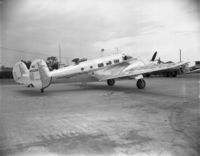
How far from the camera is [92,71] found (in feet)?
48.2

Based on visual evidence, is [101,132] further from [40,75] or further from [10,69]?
[40,75]

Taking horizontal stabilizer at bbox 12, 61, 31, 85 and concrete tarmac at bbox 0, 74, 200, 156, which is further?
horizontal stabilizer at bbox 12, 61, 31, 85

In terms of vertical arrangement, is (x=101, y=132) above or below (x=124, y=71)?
below

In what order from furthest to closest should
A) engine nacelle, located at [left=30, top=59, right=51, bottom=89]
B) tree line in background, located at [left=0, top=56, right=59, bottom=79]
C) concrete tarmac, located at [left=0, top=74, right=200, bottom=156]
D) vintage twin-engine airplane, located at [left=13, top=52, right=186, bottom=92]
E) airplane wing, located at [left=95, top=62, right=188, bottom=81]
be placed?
airplane wing, located at [left=95, top=62, right=188, bottom=81]
vintage twin-engine airplane, located at [left=13, top=52, right=186, bottom=92]
engine nacelle, located at [left=30, top=59, right=51, bottom=89]
tree line in background, located at [left=0, top=56, right=59, bottom=79]
concrete tarmac, located at [left=0, top=74, right=200, bottom=156]

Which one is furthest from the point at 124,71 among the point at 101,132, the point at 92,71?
the point at 101,132

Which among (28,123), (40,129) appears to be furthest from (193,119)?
(28,123)

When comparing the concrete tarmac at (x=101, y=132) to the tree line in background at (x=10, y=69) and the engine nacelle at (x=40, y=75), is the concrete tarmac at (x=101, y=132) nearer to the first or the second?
the tree line in background at (x=10, y=69)

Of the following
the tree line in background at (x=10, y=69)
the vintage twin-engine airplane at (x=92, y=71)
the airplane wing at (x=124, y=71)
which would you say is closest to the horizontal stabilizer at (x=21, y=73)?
the vintage twin-engine airplane at (x=92, y=71)

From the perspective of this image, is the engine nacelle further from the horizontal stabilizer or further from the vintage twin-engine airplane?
the horizontal stabilizer

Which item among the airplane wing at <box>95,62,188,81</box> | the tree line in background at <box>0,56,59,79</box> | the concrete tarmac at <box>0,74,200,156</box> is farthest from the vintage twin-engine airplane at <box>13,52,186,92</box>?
the concrete tarmac at <box>0,74,200,156</box>

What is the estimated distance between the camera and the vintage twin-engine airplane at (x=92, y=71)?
38.7ft

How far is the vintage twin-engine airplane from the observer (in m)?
11.8

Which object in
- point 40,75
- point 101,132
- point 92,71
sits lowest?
point 101,132

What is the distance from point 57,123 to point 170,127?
9.95ft
